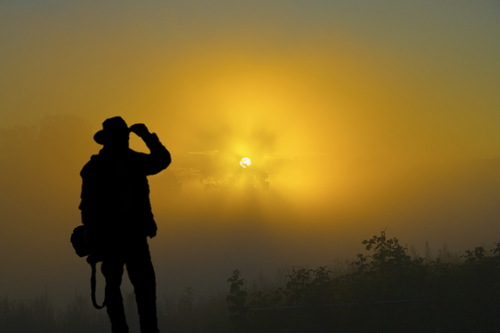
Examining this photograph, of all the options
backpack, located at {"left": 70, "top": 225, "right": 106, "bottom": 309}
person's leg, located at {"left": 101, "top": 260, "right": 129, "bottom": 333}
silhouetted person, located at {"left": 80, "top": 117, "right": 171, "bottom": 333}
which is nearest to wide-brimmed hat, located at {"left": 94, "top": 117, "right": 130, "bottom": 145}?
silhouetted person, located at {"left": 80, "top": 117, "right": 171, "bottom": 333}

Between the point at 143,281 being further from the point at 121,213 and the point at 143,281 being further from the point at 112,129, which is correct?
the point at 112,129

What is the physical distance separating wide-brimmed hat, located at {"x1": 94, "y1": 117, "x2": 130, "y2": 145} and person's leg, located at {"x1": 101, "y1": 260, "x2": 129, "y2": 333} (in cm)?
149

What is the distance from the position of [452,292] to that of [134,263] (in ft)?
47.2

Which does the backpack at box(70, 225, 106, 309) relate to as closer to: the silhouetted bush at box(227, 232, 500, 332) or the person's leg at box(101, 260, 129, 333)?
the person's leg at box(101, 260, 129, 333)

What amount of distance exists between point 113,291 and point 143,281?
413mm

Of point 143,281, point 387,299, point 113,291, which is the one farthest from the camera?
point 387,299

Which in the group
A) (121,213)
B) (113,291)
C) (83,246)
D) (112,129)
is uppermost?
(112,129)

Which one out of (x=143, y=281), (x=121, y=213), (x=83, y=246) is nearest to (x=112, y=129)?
(x=121, y=213)

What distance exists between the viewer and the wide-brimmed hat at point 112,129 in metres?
9.35

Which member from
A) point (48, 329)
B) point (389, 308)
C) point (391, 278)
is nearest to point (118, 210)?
point (389, 308)

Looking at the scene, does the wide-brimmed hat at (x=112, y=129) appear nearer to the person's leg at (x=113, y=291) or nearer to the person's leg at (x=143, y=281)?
the person's leg at (x=143, y=281)

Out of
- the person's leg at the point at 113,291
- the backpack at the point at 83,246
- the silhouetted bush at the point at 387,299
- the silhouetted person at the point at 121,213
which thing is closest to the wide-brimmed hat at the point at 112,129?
the silhouetted person at the point at 121,213

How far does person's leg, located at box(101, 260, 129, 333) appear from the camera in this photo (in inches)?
365

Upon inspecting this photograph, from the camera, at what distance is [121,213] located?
362 inches
